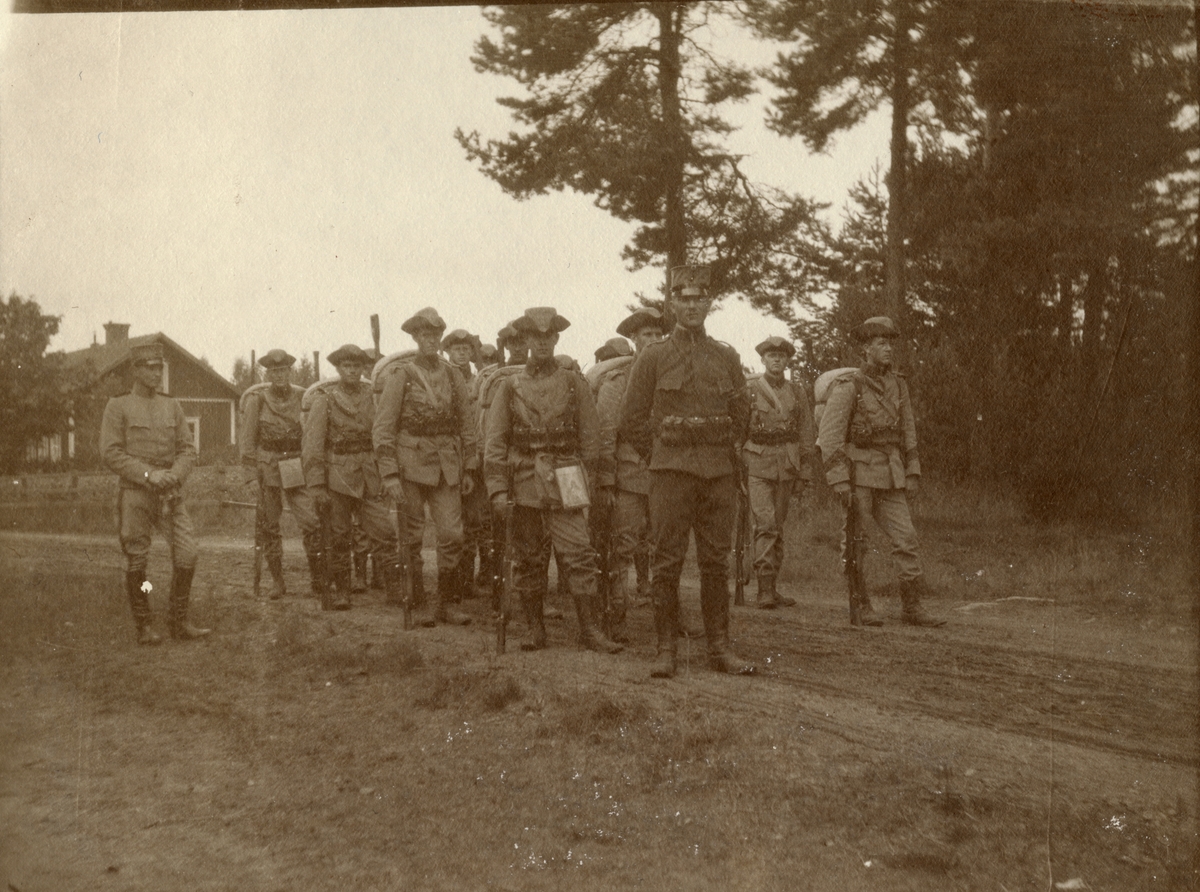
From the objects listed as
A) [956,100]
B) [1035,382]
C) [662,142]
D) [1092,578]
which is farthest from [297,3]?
[1092,578]

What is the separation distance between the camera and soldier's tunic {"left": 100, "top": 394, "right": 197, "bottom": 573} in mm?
6242

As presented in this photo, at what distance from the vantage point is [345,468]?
859cm

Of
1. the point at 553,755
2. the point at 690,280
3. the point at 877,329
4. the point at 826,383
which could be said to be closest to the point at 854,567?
the point at 826,383

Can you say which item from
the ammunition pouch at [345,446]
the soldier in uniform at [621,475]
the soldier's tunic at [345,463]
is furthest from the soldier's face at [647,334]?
the ammunition pouch at [345,446]

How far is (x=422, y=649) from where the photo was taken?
6.51 metres

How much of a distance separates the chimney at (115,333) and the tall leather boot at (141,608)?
1449mm

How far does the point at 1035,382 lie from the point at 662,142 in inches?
166

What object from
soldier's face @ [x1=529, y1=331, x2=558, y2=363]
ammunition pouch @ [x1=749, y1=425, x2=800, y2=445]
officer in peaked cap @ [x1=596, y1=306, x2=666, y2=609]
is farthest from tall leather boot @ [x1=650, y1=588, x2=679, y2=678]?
ammunition pouch @ [x1=749, y1=425, x2=800, y2=445]

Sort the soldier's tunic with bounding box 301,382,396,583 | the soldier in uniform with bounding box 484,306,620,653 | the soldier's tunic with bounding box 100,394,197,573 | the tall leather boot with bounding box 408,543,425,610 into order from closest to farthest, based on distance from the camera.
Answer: the soldier's tunic with bounding box 100,394,197,573
the soldier in uniform with bounding box 484,306,620,653
the tall leather boot with bounding box 408,543,425,610
the soldier's tunic with bounding box 301,382,396,583

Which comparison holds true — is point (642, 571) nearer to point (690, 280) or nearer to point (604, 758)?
point (690, 280)

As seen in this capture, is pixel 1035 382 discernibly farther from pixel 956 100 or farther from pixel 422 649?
Answer: pixel 422 649

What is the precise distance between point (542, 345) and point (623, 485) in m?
1.55

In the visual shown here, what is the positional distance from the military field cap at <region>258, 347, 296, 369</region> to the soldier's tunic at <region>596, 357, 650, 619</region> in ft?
7.50

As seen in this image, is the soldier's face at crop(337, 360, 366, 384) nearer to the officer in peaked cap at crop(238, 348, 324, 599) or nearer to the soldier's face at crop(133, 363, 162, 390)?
the officer in peaked cap at crop(238, 348, 324, 599)
